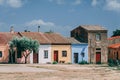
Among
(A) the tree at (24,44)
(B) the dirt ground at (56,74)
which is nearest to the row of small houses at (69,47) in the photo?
(A) the tree at (24,44)

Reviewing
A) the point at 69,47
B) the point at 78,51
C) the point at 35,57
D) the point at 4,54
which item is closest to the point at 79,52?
the point at 78,51

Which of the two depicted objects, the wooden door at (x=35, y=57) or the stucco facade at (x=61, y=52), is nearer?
the wooden door at (x=35, y=57)

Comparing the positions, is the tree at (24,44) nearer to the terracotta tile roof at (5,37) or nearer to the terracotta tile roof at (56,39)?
the terracotta tile roof at (5,37)

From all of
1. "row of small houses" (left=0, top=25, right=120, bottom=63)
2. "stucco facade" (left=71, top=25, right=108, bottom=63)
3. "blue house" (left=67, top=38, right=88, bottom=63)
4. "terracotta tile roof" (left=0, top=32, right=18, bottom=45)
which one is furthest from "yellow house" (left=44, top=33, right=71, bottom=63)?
"terracotta tile roof" (left=0, top=32, right=18, bottom=45)

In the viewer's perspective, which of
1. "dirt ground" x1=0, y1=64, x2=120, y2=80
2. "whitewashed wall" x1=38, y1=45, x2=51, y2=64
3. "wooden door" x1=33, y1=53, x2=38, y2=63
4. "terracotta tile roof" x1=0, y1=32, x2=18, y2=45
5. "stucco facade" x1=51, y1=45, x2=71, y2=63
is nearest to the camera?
"dirt ground" x1=0, y1=64, x2=120, y2=80

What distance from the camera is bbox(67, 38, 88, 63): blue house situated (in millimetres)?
64875

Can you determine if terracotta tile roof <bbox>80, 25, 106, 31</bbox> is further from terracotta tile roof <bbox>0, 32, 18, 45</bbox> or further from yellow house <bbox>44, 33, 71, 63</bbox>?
terracotta tile roof <bbox>0, 32, 18, 45</bbox>

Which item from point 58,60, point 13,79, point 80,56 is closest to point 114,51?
point 80,56

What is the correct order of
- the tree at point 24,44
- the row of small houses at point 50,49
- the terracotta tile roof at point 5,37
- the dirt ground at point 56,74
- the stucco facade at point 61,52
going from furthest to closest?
the stucco facade at point 61,52 → the row of small houses at point 50,49 → the terracotta tile roof at point 5,37 → the tree at point 24,44 → the dirt ground at point 56,74

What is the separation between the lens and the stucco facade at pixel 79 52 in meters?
64.9

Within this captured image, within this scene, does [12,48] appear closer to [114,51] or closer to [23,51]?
[23,51]

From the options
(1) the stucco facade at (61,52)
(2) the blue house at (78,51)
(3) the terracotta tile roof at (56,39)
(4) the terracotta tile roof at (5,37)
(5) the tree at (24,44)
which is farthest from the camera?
(2) the blue house at (78,51)

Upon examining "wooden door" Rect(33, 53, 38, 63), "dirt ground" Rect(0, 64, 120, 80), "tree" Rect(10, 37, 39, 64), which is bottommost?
"dirt ground" Rect(0, 64, 120, 80)

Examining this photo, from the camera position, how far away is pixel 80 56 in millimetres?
65750
